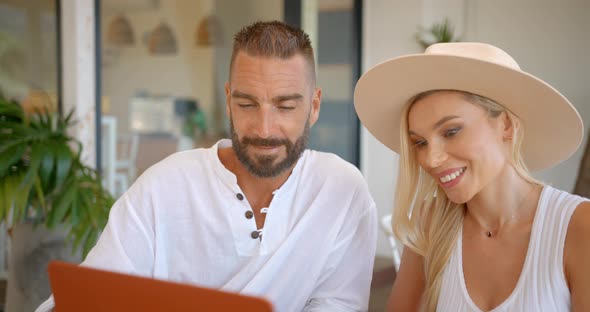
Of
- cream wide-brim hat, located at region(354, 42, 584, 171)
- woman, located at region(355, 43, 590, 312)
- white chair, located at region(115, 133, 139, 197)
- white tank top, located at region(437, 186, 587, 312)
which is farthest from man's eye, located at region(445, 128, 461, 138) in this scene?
white chair, located at region(115, 133, 139, 197)

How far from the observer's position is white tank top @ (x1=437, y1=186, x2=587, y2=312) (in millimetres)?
1476

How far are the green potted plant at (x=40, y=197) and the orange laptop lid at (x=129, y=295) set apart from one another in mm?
1587

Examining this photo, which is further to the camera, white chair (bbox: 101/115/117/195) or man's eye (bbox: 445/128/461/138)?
white chair (bbox: 101/115/117/195)

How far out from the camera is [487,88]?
1.55 meters

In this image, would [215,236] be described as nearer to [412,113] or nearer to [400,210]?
[400,210]

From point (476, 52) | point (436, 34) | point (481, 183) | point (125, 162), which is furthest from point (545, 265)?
point (436, 34)

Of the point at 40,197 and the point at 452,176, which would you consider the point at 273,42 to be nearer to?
the point at 452,176

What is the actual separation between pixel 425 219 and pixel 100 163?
9.46ft

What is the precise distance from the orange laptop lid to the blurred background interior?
219 centimetres

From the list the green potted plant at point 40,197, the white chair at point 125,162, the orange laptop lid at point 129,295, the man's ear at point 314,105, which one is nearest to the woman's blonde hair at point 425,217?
the man's ear at point 314,105

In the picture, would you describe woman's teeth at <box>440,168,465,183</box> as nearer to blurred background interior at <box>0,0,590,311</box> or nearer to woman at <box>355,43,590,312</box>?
woman at <box>355,43,590,312</box>

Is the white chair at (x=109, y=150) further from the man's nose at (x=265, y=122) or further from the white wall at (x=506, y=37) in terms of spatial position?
the white wall at (x=506, y=37)

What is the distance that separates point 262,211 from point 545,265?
2.61ft

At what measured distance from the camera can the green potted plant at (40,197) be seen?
2.65 m
